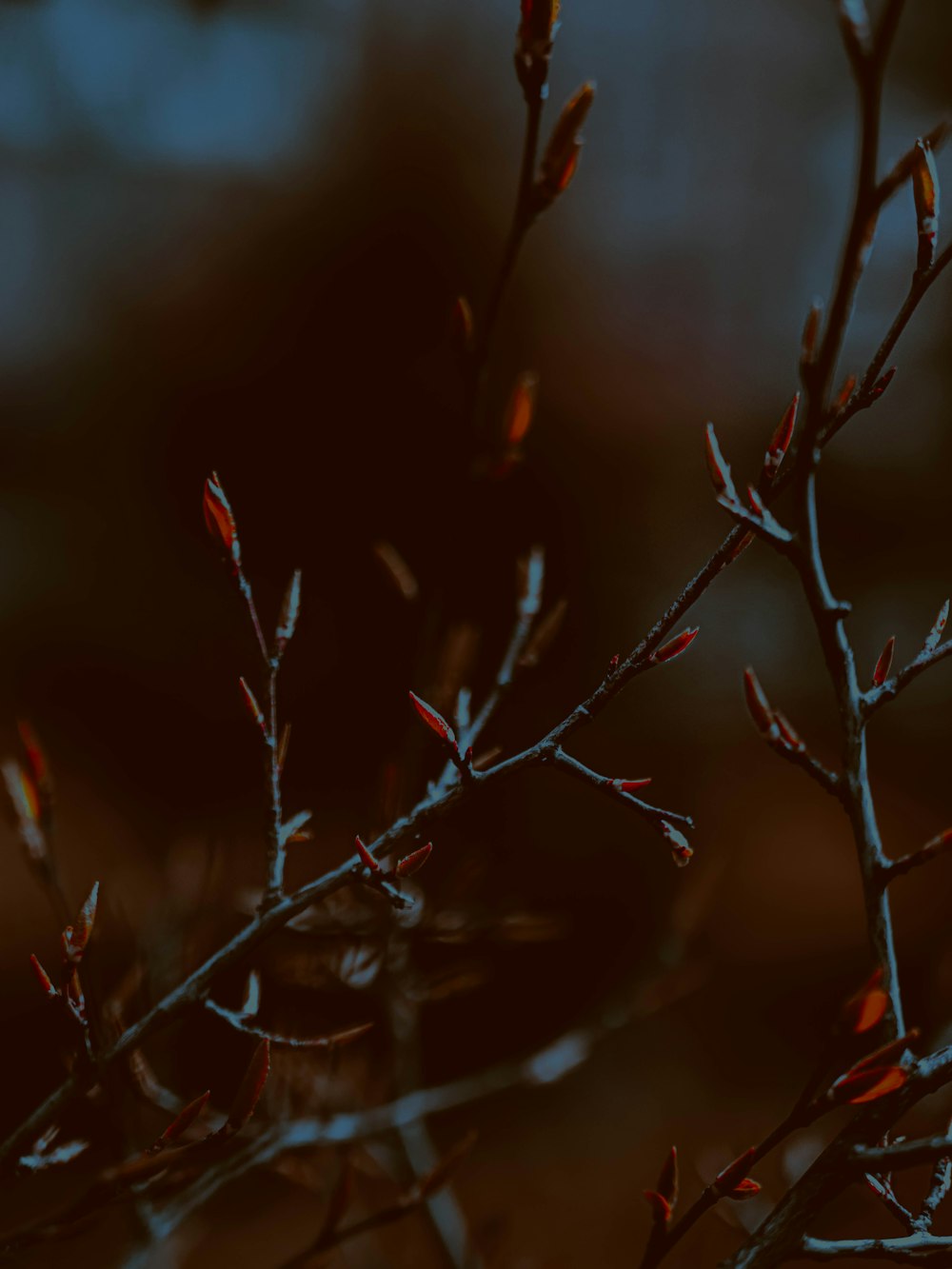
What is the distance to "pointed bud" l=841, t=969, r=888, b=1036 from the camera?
0.29 meters

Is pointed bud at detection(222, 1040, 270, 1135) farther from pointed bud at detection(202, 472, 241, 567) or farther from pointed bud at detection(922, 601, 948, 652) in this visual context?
pointed bud at detection(922, 601, 948, 652)

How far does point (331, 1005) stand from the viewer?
121 centimetres

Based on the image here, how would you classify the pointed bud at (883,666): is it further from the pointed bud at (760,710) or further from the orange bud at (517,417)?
the orange bud at (517,417)

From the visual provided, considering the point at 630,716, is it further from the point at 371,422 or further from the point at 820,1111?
the point at 820,1111

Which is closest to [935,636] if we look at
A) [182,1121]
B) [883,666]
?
[883,666]

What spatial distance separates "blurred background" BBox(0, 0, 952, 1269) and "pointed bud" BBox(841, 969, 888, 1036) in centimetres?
104

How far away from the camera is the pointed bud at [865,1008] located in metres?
0.29

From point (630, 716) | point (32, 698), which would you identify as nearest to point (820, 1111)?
point (630, 716)

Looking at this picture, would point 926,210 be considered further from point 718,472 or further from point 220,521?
point 220,521

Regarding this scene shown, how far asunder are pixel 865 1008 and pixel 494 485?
1116 millimetres

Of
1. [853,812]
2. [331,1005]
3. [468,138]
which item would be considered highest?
[468,138]

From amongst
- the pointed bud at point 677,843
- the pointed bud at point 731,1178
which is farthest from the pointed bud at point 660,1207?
the pointed bud at point 677,843

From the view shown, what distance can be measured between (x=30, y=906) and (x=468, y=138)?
140 centimetres

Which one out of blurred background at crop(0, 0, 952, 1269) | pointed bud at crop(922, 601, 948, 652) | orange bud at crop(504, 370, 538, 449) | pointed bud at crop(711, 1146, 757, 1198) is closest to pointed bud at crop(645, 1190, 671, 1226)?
pointed bud at crop(711, 1146, 757, 1198)
